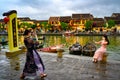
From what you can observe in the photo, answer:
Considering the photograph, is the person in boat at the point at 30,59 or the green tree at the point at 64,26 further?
the green tree at the point at 64,26

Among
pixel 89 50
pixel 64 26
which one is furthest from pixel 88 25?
pixel 89 50

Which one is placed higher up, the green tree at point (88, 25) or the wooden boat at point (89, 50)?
the green tree at point (88, 25)

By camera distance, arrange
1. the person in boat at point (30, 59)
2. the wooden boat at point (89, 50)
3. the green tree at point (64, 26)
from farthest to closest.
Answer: the green tree at point (64, 26) < the wooden boat at point (89, 50) < the person in boat at point (30, 59)

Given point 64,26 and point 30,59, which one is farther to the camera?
point 64,26

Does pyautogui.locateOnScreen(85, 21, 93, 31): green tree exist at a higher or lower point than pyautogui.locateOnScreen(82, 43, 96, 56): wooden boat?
higher

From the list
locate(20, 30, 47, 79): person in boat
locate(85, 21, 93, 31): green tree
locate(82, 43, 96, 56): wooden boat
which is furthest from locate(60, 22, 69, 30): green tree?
locate(20, 30, 47, 79): person in boat

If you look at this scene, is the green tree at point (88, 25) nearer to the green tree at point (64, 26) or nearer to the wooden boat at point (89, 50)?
the green tree at point (64, 26)

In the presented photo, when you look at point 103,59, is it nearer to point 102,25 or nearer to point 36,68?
point 36,68

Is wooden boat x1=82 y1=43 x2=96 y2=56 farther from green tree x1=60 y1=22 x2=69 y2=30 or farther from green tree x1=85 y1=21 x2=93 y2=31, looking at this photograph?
green tree x1=60 y1=22 x2=69 y2=30

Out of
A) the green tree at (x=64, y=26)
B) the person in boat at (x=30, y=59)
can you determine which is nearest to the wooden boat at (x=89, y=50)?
the person in boat at (x=30, y=59)

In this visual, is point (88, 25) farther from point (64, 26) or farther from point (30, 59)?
point (30, 59)

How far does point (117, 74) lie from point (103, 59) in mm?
3014

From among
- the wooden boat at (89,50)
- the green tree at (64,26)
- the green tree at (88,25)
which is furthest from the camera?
the green tree at (64,26)

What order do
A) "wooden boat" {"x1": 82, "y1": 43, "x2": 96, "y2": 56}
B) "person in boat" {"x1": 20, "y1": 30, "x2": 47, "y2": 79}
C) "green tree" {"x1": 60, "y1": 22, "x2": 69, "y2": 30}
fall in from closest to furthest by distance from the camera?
"person in boat" {"x1": 20, "y1": 30, "x2": 47, "y2": 79}
"wooden boat" {"x1": 82, "y1": 43, "x2": 96, "y2": 56}
"green tree" {"x1": 60, "y1": 22, "x2": 69, "y2": 30}
